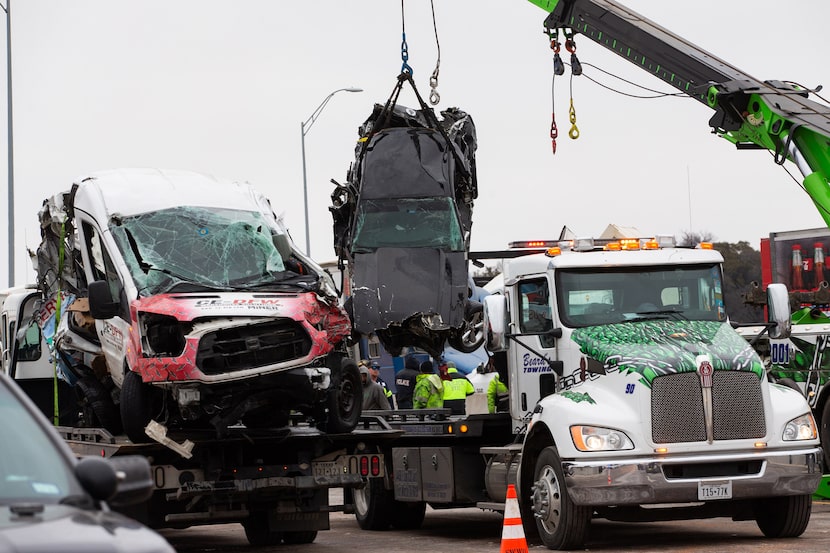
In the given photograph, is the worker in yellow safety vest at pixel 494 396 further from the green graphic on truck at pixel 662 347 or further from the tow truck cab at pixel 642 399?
the green graphic on truck at pixel 662 347

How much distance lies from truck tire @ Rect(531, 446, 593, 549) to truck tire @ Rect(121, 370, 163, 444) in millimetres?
3416

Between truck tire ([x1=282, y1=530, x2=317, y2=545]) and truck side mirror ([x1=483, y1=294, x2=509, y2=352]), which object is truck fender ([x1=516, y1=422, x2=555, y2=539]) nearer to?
truck side mirror ([x1=483, y1=294, x2=509, y2=352])

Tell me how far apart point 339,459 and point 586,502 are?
230 cm

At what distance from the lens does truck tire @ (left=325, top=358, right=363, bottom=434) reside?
13.4 m

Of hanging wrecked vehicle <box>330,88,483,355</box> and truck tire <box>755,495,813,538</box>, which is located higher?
hanging wrecked vehicle <box>330,88,483,355</box>

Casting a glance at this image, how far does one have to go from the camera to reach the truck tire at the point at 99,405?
45.1ft

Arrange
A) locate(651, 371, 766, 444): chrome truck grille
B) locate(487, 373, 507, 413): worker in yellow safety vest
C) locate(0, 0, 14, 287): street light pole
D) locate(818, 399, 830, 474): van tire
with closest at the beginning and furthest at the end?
1. locate(651, 371, 766, 444): chrome truck grille
2. locate(487, 373, 507, 413): worker in yellow safety vest
3. locate(818, 399, 830, 474): van tire
4. locate(0, 0, 14, 287): street light pole

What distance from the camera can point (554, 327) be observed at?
13742 mm

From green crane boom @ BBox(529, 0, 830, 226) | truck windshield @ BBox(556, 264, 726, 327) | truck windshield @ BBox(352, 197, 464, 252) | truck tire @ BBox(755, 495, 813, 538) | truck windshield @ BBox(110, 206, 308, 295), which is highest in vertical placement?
green crane boom @ BBox(529, 0, 830, 226)

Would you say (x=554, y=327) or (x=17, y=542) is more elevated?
(x=554, y=327)

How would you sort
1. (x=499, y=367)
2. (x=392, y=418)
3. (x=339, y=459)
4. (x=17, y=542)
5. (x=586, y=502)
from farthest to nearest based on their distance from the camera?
(x=392, y=418)
(x=499, y=367)
(x=339, y=459)
(x=586, y=502)
(x=17, y=542)

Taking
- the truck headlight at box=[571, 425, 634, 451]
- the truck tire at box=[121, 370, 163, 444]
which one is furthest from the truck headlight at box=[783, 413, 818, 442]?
the truck tire at box=[121, 370, 163, 444]

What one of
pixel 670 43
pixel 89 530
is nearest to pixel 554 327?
pixel 670 43

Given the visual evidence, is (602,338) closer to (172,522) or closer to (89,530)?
(172,522)
